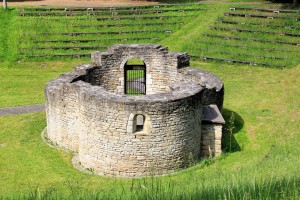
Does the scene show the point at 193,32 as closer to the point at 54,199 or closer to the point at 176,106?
the point at 176,106

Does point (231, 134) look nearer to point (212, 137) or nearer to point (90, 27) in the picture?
point (212, 137)

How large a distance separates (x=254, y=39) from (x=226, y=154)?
50.2ft

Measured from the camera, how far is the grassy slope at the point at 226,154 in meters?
9.80

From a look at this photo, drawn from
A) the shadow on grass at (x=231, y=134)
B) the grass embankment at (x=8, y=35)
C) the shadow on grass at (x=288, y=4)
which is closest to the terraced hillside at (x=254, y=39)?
the shadow on grass at (x=288, y=4)

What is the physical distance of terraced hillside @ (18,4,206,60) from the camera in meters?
29.4

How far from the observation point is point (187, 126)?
14242mm

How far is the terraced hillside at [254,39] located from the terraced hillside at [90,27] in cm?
357

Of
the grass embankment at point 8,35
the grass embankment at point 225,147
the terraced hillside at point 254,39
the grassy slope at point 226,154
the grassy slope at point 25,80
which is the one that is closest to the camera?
the grassy slope at point 226,154

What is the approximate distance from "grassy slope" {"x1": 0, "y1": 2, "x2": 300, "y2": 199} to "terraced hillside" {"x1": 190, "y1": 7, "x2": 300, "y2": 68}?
1.20m

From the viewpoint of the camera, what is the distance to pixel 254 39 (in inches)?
1133

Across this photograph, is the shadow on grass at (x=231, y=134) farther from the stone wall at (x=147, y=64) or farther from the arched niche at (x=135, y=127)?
the stone wall at (x=147, y=64)

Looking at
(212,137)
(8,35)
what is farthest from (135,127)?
(8,35)

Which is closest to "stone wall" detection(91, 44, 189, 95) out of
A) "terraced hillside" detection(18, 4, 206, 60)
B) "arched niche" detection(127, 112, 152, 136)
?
"arched niche" detection(127, 112, 152, 136)

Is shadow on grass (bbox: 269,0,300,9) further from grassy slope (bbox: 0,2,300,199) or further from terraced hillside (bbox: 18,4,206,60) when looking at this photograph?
grassy slope (bbox: 0,2,300,199)
